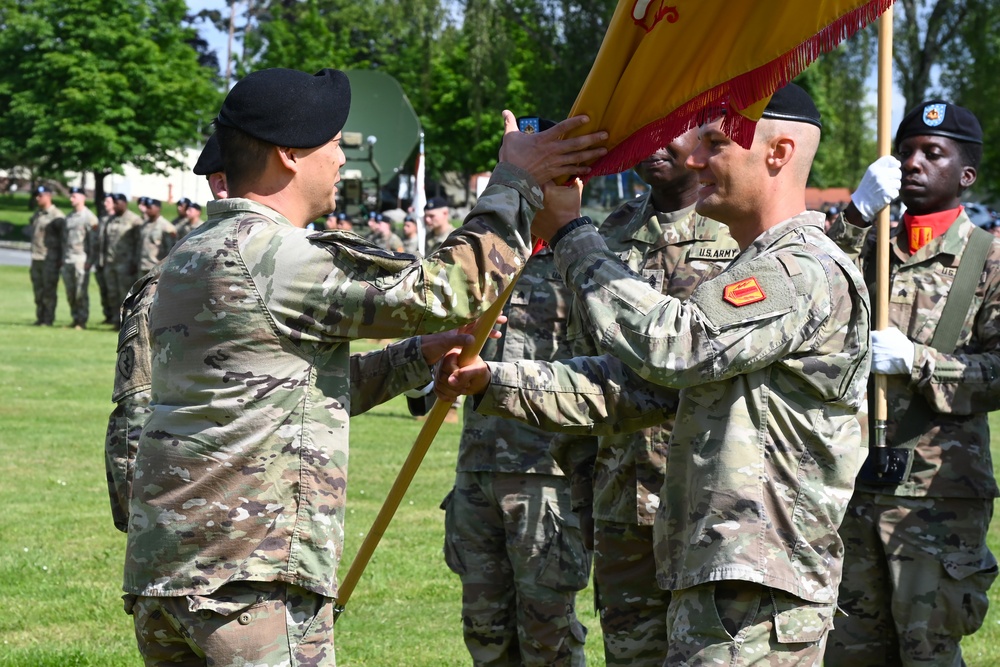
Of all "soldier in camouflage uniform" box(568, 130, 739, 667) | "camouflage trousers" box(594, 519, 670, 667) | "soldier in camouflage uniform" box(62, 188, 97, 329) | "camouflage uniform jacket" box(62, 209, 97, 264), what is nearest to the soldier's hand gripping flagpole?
"soldier in camouflage uniform" box(568, 130, 739, 667)

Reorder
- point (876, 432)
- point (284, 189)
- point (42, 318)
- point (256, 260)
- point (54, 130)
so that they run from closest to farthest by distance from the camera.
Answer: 1. point (256, 260)
2. point (284, 189)
3. point (876, 432)
4. point (42, 318)
5. point (54, 130)

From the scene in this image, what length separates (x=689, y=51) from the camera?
12.3ft

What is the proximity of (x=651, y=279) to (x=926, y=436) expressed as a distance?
4.86 ft

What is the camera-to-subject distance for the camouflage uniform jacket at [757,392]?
11.4 feet

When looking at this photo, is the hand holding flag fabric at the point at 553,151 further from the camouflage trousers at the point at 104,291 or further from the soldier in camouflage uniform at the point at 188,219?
the camouflage trousers at the point at 104,291

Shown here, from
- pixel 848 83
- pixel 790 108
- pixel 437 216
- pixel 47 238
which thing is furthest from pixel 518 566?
pixel 848 83

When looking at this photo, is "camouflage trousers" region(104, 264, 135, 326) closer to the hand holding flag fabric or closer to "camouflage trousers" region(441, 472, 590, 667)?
"camouflage trousers" region(441, 472, 590, 667)

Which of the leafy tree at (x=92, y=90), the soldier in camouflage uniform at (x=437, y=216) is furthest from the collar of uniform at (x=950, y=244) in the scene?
the leafy tree at (x=92, y=90)

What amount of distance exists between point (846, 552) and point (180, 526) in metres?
3.37

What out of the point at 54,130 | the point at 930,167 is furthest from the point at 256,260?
the point at 54,130

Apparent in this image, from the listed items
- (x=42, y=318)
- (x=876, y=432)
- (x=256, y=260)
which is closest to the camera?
(x=256, y=260)

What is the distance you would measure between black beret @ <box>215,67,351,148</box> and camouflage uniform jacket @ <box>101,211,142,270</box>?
2246 centimetres

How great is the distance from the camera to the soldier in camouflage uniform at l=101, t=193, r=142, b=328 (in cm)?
→ 2514

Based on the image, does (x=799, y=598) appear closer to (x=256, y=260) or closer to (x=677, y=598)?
(x=677, y=598)
